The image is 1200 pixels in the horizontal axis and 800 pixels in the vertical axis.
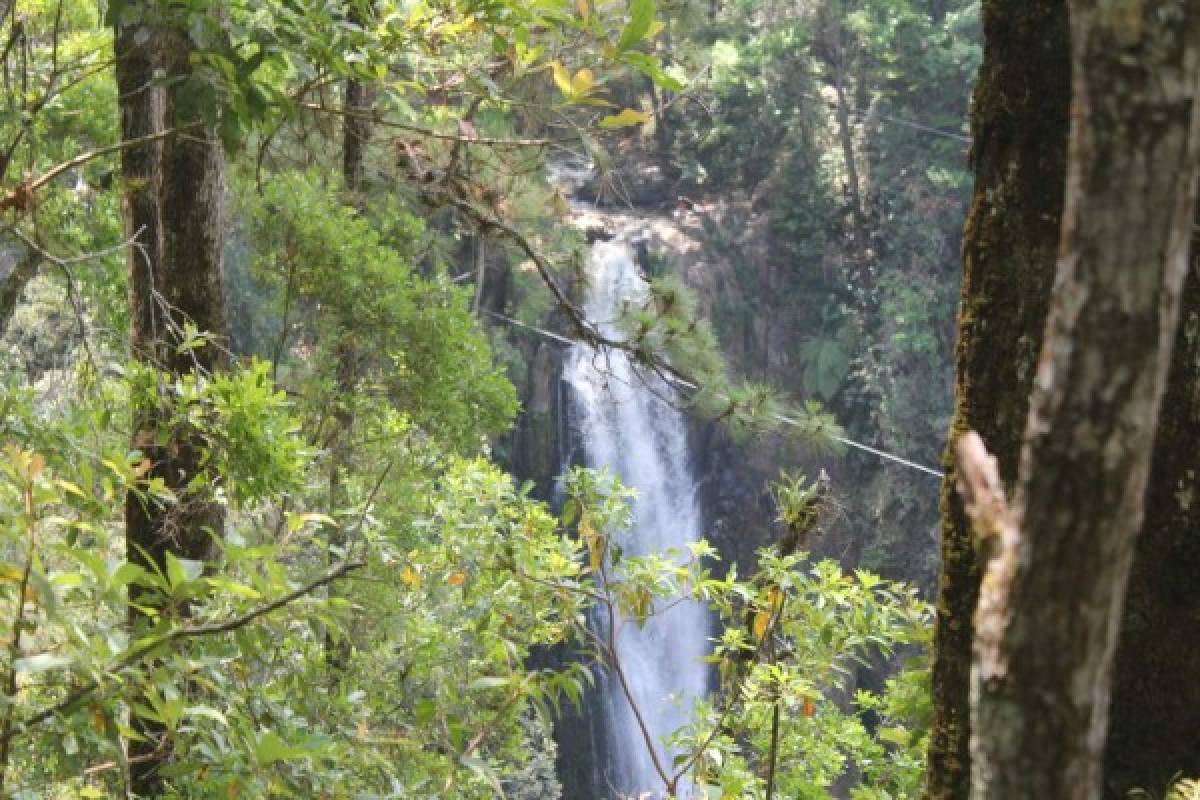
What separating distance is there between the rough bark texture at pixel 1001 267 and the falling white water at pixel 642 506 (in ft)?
36.9

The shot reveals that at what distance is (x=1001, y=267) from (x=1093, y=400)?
623mm

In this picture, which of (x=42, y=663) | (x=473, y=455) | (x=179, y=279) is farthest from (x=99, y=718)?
(x=473, y=455)

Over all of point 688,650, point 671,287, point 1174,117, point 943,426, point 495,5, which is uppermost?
point 495,5

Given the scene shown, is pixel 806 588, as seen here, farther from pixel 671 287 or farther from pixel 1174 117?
pixel 1174 117

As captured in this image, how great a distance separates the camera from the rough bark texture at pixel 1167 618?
127 centimetres

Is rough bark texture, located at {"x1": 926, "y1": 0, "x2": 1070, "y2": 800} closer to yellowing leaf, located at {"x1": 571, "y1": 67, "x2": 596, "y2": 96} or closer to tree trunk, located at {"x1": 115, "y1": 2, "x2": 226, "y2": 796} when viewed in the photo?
yellowing leaf, located at {"x1": 571, "y1": 67, "x2": 596, "y2": 96}

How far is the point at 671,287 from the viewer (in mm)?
4102

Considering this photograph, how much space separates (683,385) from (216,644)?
2712 mm

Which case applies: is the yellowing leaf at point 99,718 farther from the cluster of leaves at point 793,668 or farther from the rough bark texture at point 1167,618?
the cluster of leaves at point 793,668

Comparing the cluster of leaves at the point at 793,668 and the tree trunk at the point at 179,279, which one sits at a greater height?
the tree trunk at the point at 179,279

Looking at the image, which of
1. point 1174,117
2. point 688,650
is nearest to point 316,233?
point 1174,117

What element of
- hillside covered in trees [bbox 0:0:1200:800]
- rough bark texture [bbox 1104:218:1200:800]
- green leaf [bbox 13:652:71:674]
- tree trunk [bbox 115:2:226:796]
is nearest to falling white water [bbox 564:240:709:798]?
hillside covered in trees [bbox 0:0:1200:800]

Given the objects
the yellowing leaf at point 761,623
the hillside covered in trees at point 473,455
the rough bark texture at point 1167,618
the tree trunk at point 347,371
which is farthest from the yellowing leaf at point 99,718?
the tree trunk at point 347,371

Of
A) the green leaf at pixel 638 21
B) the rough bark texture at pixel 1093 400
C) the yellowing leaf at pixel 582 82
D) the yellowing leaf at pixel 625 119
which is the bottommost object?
the rough bark texture at pixel 1093 400
